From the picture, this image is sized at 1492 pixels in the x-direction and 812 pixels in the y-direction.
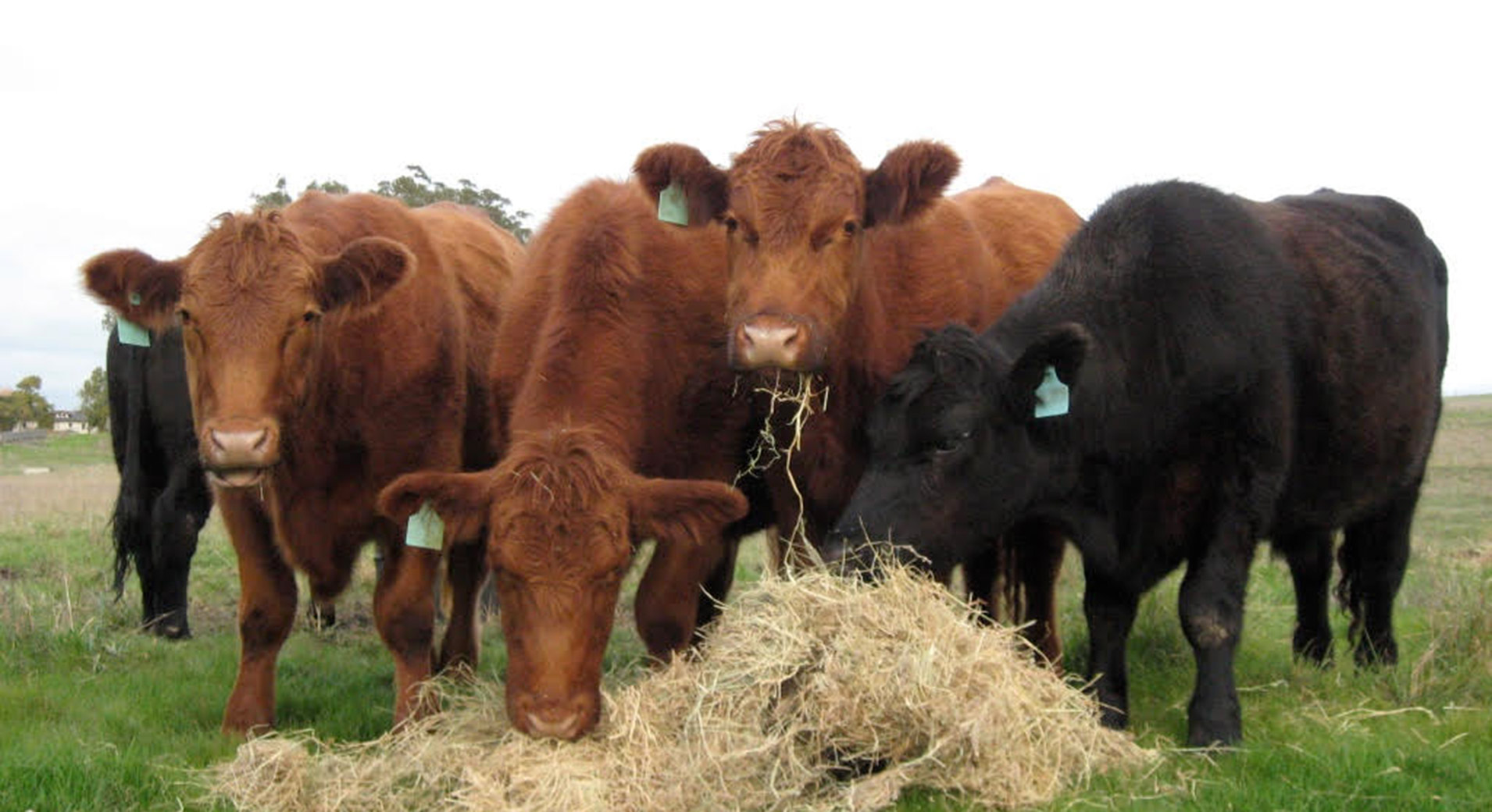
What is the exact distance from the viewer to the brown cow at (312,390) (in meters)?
5.16

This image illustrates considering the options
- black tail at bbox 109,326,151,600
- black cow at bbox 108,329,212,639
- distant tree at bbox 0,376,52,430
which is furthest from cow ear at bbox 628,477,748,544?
distant tree at bbox 0,376,52,430

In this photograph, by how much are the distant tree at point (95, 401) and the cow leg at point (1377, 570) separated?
175ft

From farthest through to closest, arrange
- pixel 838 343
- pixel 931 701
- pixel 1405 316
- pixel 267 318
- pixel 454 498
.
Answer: pixel 1405 316, pixel 838 343, pixel 267 318, pixel 454 498, pixel 931 701

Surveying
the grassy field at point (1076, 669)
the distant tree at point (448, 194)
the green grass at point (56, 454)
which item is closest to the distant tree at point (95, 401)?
the green grass at point (56, 454)

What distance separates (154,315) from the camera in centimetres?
578

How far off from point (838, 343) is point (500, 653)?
3275 millimetres

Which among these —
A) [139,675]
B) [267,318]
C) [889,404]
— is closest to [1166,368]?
[889,404]

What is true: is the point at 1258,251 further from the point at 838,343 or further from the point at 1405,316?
the point at 838,343

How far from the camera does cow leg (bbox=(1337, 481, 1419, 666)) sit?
23.6 feet

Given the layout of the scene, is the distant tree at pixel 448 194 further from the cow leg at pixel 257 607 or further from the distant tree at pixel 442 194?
the cow leg at pixel 257 607

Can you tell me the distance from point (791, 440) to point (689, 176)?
128 centimetres

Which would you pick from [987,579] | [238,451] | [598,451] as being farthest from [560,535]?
[987,579]

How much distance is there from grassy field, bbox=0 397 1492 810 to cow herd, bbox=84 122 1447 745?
38 centimetres

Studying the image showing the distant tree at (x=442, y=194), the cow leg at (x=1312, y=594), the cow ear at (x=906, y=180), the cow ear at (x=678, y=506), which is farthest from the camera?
the distant tree at (x=442, y=194)
